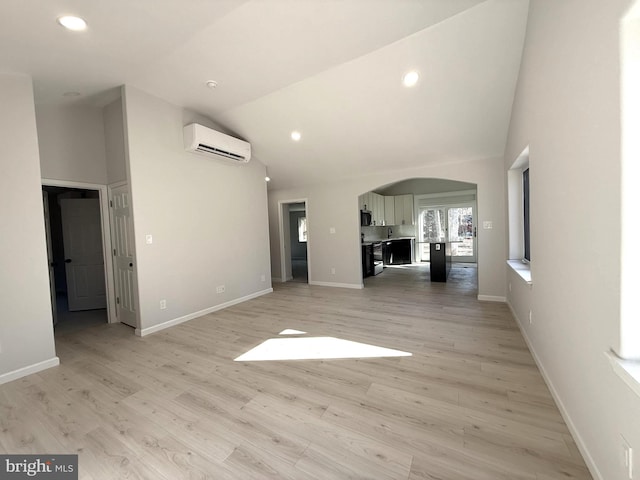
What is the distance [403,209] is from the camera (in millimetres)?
8945

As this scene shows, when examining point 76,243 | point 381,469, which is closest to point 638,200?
point 381,469

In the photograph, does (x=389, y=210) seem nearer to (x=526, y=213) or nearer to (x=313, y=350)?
(x=526, y=213)

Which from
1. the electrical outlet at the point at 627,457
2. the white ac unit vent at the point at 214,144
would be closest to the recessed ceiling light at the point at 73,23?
the white ac unit vent at the point at 214,144

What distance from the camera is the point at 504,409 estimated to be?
1880mm

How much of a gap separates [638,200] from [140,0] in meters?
3.29

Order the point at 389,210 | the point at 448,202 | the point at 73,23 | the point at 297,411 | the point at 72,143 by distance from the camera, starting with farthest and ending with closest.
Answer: the point at 389,210, the point at 448,202, the point at 72,143, the point at 73,23, the point at 297,411

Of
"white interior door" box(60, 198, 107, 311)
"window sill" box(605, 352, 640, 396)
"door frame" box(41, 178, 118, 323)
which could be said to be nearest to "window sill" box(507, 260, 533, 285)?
"window sill" box(605, 352, 640, 396)

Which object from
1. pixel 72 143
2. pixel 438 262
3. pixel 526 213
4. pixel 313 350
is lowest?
pixel 313 350

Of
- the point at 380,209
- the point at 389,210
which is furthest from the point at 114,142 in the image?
the point at 389,210

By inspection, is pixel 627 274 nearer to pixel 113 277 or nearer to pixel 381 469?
pixel 381 469

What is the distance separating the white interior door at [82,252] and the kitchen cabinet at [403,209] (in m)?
7.76

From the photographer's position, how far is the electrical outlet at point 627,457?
3.56 ft

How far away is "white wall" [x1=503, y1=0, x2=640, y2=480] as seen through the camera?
46.8 inches

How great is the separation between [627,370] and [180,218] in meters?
4.51
